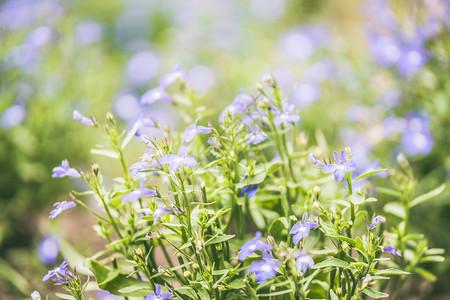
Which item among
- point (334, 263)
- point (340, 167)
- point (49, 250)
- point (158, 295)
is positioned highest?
point (340, 167)

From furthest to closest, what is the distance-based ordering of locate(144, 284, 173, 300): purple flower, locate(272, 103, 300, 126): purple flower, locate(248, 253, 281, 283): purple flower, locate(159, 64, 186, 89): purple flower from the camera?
locate(159, 64, 186, 89): purple flower
locate(272, 103, 300, 126): purple flower
locate(144, 284, 173, 300): purple flower
locate(248, 253, 281, 283): purple flower

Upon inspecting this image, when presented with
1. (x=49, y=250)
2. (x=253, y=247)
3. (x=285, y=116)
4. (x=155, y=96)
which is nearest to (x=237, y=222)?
(x=253, y=247)

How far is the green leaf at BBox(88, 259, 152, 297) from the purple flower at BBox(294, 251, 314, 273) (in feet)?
1.63

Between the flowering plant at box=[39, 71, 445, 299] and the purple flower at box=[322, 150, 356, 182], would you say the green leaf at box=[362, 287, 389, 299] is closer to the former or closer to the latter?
the flowering plant at box=[39, 71, 445, 299]

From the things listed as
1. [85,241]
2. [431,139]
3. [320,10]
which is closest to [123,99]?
[85,241]

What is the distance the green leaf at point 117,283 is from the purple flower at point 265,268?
41 cm

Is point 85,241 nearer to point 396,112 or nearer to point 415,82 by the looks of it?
point 396,112

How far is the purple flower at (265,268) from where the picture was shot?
1193 mm

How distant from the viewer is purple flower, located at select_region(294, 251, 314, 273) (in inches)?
49.1

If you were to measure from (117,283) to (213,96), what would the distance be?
87.7 inches

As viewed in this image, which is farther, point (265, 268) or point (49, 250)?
point (49, 250)

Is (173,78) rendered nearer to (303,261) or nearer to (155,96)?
(155,96)

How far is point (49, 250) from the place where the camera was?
2.32 metres

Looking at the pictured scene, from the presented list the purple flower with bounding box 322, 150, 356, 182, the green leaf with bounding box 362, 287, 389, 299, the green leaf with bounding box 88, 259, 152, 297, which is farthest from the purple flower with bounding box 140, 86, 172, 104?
the green leaf with bounding box 362, 287, 389, 299
